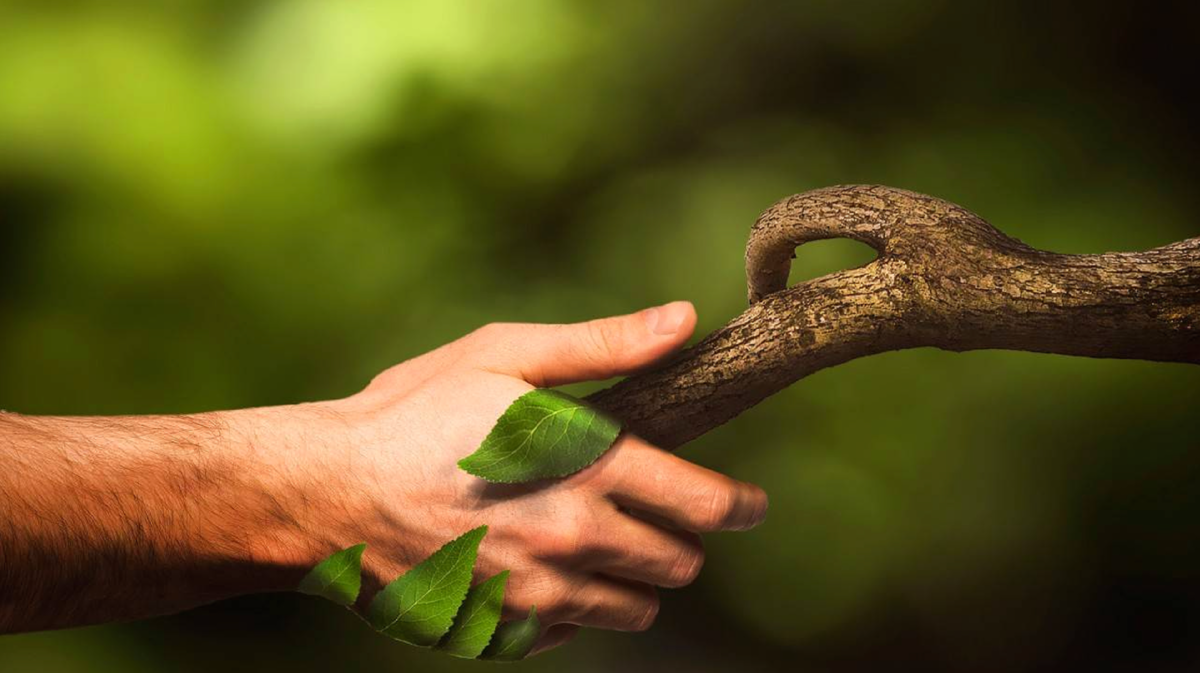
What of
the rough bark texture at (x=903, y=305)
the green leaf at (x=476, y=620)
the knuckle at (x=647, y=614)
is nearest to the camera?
the rough bark texture at (x=903, y=305)

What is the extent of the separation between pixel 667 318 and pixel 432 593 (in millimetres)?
335

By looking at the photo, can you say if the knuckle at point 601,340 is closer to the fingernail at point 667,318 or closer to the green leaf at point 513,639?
the fingernail at point 667,318

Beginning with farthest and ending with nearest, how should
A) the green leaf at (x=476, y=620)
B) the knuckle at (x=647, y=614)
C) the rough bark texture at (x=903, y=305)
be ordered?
the knuckle at (x=647, y=614), the green leaf at (x=476, y=620), the rough bark texture at (x=903, y=305)

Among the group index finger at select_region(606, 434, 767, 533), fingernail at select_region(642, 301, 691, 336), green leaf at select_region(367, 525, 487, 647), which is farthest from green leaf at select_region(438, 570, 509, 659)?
fingernail at select_region(642, 301, 691, 336)

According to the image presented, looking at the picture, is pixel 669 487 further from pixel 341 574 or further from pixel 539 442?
pixel 341 574

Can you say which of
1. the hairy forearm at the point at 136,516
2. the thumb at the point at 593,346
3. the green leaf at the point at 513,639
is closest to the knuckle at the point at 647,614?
the green leaf at the point at 513,639

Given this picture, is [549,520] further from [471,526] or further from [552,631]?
[552,631]

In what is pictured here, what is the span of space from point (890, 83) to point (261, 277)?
140 centimetres

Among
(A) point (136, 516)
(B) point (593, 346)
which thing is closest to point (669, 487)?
(B) point (593, 346)

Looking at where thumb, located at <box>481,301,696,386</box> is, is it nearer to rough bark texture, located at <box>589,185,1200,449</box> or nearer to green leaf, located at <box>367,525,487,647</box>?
rough bark texture, located at <box>589,185,1200,449</box>

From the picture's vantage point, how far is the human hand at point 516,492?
39.3 inches

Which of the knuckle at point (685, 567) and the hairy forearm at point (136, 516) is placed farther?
the knuckle at point (685, 567)

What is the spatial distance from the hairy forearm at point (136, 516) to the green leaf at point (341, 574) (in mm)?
42

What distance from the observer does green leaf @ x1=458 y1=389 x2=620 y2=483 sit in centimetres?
96
